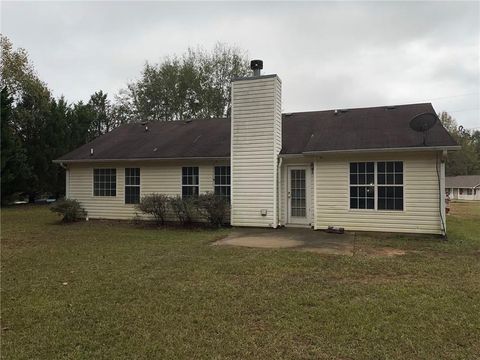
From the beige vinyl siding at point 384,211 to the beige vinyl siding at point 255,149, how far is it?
1.46 metres

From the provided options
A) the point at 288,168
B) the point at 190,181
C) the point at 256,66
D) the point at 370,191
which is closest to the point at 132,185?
the point at 190,181

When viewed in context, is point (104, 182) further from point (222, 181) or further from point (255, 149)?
point (255, 149)

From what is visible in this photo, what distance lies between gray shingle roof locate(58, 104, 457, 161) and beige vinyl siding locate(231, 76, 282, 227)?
0.74m

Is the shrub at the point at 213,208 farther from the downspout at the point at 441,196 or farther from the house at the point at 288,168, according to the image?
the downspout at the point at 441,196

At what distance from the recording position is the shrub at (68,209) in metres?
14.1

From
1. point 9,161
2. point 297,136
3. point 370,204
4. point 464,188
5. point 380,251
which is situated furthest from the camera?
point 464,188

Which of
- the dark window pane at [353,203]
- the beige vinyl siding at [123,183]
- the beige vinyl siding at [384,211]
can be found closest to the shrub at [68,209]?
the beige vinyl siding at [123,183]

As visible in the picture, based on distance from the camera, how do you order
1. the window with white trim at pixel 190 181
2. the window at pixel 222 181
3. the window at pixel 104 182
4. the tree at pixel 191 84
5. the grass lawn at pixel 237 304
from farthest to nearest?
the tree at pixel 191 84, the window at pixel 104 182, the window with white trim at pixel 190 181, the window at pixel 222 181, the grass lawn at pixel 237 304

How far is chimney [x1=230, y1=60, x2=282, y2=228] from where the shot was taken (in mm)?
11766

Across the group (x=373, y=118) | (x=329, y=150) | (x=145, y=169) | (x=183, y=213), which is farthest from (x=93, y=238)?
(x=373, y=118)

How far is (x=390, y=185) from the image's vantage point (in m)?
10.6

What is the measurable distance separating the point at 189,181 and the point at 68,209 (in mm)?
4738

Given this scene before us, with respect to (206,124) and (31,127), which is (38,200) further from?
(206,124)

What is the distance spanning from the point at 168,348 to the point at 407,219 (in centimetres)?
867
